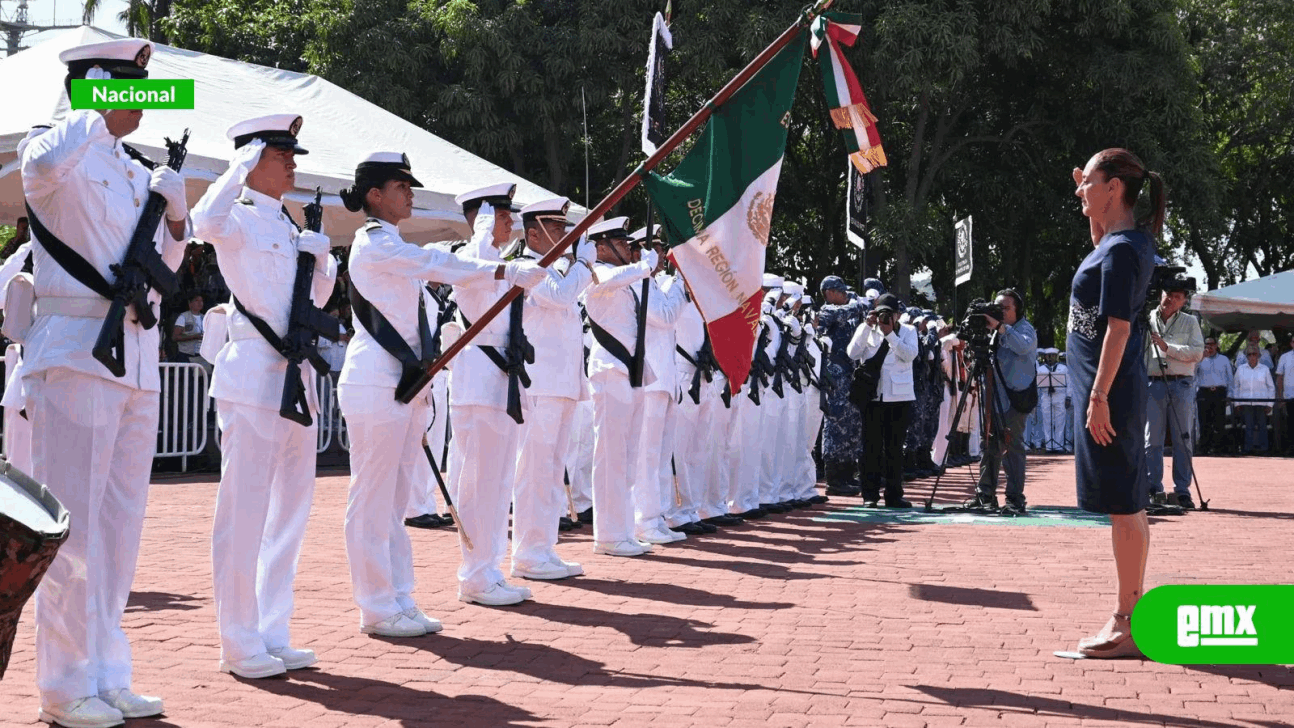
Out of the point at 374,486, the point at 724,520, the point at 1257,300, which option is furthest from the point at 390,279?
the point at 1257,300

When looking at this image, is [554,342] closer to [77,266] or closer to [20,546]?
[77,266]

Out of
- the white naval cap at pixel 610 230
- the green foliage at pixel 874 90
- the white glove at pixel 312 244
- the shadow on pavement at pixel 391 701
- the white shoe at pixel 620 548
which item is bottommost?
the shadow on pavement at pixel 391 701

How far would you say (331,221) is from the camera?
16.2 meters

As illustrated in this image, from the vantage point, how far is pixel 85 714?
520 cm

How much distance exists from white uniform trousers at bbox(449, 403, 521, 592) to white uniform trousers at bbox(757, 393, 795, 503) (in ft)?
21.0

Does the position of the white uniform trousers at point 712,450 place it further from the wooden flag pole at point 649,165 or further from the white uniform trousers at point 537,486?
the wooden flag pole at point 649,165

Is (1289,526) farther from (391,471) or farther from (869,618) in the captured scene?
(391,471)

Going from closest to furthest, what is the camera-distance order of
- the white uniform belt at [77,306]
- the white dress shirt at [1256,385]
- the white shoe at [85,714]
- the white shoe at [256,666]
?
1. the white shoe at [85,714]
2. the white uniform belt at [77,306]
3. the white shoe at [256,666]
4. the white dress shirt at [1256,385]

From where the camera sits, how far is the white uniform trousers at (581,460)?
13.4 m

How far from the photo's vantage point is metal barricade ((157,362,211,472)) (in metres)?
16.3

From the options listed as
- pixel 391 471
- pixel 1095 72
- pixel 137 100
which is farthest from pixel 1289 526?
pixel 1095 72

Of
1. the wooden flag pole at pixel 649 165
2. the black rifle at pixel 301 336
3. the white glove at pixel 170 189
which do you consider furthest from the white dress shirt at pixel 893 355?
the white glove at pixel 170 189

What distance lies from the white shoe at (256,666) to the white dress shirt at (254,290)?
1.03 meters

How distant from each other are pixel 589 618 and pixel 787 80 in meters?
2.87
